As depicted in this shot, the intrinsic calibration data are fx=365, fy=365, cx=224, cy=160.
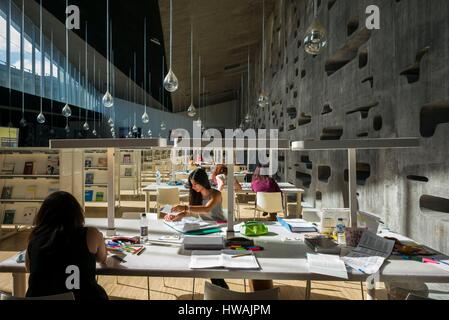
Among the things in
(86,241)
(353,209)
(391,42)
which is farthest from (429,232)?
(86,241)

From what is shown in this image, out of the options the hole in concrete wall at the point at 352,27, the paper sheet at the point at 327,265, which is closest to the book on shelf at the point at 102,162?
the hole in concrete wall at the point at 352,27

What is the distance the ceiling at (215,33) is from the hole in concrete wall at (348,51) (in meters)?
3.01

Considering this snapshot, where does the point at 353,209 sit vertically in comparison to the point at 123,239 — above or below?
Answer: above

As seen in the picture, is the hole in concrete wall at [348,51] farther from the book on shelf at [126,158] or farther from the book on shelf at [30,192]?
the book on shelf at [126,158]

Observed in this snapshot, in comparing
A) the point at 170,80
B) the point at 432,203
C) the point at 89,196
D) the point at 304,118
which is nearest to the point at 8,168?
the point at 89,196

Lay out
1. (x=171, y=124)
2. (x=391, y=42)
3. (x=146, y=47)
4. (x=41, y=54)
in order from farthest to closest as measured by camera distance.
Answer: (x=171, y=124) → (x=41, y=54) → (x=146, y=47) → (x=391, y=42)

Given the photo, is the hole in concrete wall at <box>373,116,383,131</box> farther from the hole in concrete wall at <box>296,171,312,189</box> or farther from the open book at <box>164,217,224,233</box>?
the hole in concrete wall at <box>296,171,312,189</box>

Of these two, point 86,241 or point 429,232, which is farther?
point 429,232

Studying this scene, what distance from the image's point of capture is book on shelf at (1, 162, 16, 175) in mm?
5664

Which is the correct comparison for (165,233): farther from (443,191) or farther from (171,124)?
(171,124)

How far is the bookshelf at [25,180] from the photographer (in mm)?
5570

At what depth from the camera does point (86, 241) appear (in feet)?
6.01

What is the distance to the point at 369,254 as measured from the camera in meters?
2.13
